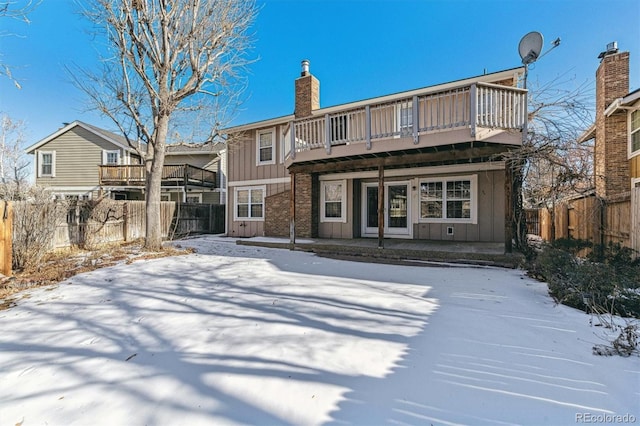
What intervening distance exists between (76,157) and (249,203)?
46.7ft

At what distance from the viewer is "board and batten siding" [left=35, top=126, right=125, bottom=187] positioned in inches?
752

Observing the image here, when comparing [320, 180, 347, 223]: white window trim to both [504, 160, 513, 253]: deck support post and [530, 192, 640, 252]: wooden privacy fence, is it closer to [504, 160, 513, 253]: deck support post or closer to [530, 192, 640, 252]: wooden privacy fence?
[504, 160, 513, 253]: deck support post

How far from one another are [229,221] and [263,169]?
319 cm

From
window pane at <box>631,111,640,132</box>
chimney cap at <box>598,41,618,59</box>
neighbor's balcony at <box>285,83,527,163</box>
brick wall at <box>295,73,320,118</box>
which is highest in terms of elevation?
chimney cap at <box>598,41,618,59</box>

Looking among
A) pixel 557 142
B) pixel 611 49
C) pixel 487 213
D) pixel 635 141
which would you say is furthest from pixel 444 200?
pixel 611 49

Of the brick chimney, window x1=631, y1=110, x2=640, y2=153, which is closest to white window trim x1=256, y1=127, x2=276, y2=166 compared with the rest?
the brick chimney

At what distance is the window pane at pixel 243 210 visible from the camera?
548 inches

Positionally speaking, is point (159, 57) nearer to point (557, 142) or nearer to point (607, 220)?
point (557, 142)

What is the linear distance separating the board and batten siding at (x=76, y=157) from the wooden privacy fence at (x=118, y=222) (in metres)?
8.39

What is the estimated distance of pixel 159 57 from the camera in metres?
8.94

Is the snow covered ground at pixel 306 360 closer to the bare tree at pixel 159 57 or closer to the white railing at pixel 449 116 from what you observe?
the white railing at pixel 449 116

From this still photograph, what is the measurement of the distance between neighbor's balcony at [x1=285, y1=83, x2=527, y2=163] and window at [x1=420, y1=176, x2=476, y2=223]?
2.52 metres

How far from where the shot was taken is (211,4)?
29.6 feet

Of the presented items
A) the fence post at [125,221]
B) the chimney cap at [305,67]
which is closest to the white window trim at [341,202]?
the chimney cap at [305,67]
